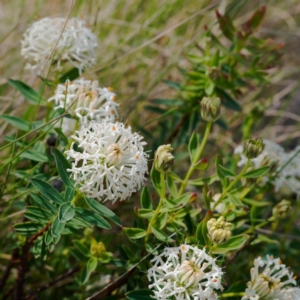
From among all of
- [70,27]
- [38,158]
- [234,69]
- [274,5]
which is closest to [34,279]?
[38,158]

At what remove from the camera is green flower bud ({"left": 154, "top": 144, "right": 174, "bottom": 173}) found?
72.5 inches

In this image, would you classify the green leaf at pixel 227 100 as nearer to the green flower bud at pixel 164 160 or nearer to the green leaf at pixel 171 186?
the green leaf at pixel 171 186

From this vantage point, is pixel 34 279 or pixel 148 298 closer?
pixel 148 298

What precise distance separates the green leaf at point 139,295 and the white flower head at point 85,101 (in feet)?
2.26

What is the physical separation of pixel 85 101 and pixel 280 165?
1.09 metres

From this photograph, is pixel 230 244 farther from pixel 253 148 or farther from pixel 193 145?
pixel 193 145

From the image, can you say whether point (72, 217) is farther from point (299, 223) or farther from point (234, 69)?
point (299, 223)

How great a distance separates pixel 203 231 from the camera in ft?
6.09

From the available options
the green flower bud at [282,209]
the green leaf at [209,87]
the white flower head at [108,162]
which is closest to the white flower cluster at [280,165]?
the green flower bud at [282,209]

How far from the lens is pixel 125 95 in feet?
11.6

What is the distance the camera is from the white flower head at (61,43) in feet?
7.43

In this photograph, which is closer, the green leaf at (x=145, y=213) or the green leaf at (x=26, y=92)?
the green leaf at (x=145, y=213)

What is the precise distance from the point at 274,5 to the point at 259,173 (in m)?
3.37

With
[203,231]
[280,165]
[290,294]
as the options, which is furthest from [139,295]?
[280,165]
